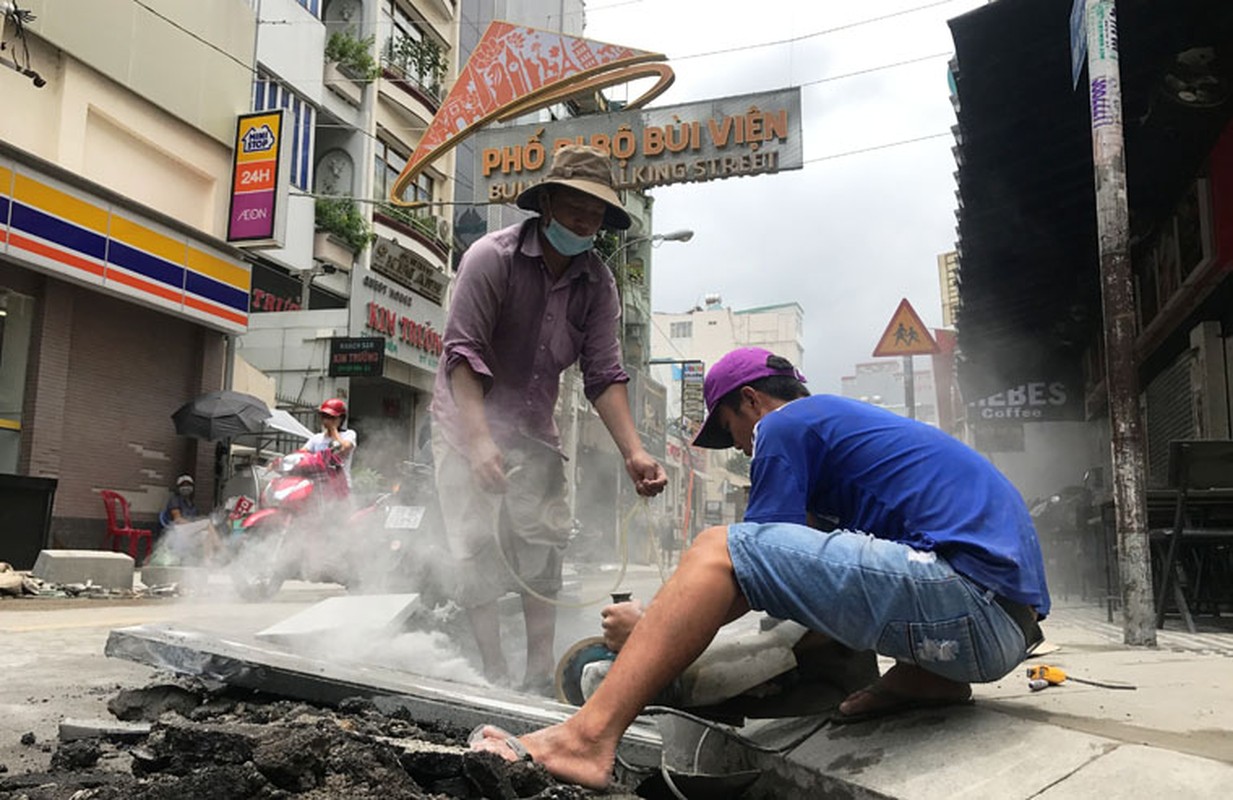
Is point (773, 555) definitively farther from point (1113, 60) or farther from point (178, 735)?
point (1113, 60)

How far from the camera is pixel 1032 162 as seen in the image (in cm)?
855

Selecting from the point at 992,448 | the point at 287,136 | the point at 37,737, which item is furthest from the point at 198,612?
the point at 992,448

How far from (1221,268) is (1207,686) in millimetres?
5454

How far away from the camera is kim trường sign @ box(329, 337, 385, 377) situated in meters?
17.1

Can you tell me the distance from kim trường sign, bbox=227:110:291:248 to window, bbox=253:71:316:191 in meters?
2.81

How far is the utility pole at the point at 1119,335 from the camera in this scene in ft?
14.2

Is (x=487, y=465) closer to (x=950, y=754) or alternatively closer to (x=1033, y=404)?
(x=950, y=754)

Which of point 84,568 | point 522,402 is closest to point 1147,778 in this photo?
point 522,402

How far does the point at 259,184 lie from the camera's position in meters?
14.1

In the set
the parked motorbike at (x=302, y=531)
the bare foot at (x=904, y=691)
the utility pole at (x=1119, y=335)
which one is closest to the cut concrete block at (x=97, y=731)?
the bare foot at (x=904, y=691)

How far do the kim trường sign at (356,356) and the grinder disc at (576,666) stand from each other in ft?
49.2

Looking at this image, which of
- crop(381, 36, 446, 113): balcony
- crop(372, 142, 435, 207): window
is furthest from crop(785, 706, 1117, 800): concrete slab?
crop(381, 36, 446, 113): balcony

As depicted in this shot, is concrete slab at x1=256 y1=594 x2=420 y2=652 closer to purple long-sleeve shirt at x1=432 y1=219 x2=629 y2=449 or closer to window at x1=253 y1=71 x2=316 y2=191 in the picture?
purple long-sleeve shirt at x1=432 y1=219 x2=629 y2=449

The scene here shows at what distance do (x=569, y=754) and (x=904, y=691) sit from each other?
92cm
